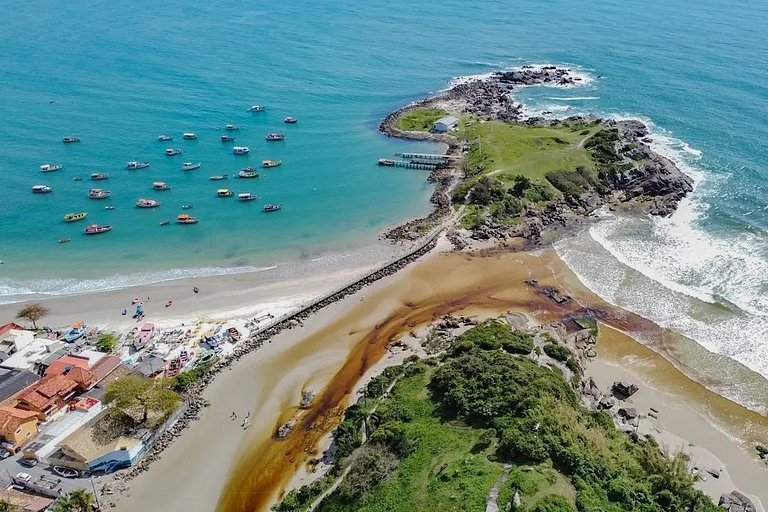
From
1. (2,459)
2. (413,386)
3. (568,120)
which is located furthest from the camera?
(568,120)

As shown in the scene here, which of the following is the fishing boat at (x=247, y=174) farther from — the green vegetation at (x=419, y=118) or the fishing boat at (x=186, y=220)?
the green vegetation at (x=419, y=118)

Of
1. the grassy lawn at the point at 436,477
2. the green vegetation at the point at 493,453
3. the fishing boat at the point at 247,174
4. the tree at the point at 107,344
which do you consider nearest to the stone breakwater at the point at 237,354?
the tree at the point at 107,344

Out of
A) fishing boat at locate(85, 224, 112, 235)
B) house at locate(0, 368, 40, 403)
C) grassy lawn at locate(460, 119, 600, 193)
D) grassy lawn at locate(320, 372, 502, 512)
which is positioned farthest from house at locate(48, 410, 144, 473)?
grassy lawn at locate(460, 119, 600, 193)

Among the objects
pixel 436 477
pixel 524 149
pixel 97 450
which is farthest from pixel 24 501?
pixel 524 149

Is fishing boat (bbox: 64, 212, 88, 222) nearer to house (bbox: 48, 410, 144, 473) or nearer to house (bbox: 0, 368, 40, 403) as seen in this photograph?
house (bbox: 0, 368, 40, 403)

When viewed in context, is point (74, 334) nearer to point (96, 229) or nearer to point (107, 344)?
point (107, 344)

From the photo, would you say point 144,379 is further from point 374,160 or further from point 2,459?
point 374,160

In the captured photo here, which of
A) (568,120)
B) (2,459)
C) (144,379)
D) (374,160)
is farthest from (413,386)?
(568,120)

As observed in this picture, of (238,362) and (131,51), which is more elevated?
(131,51)
